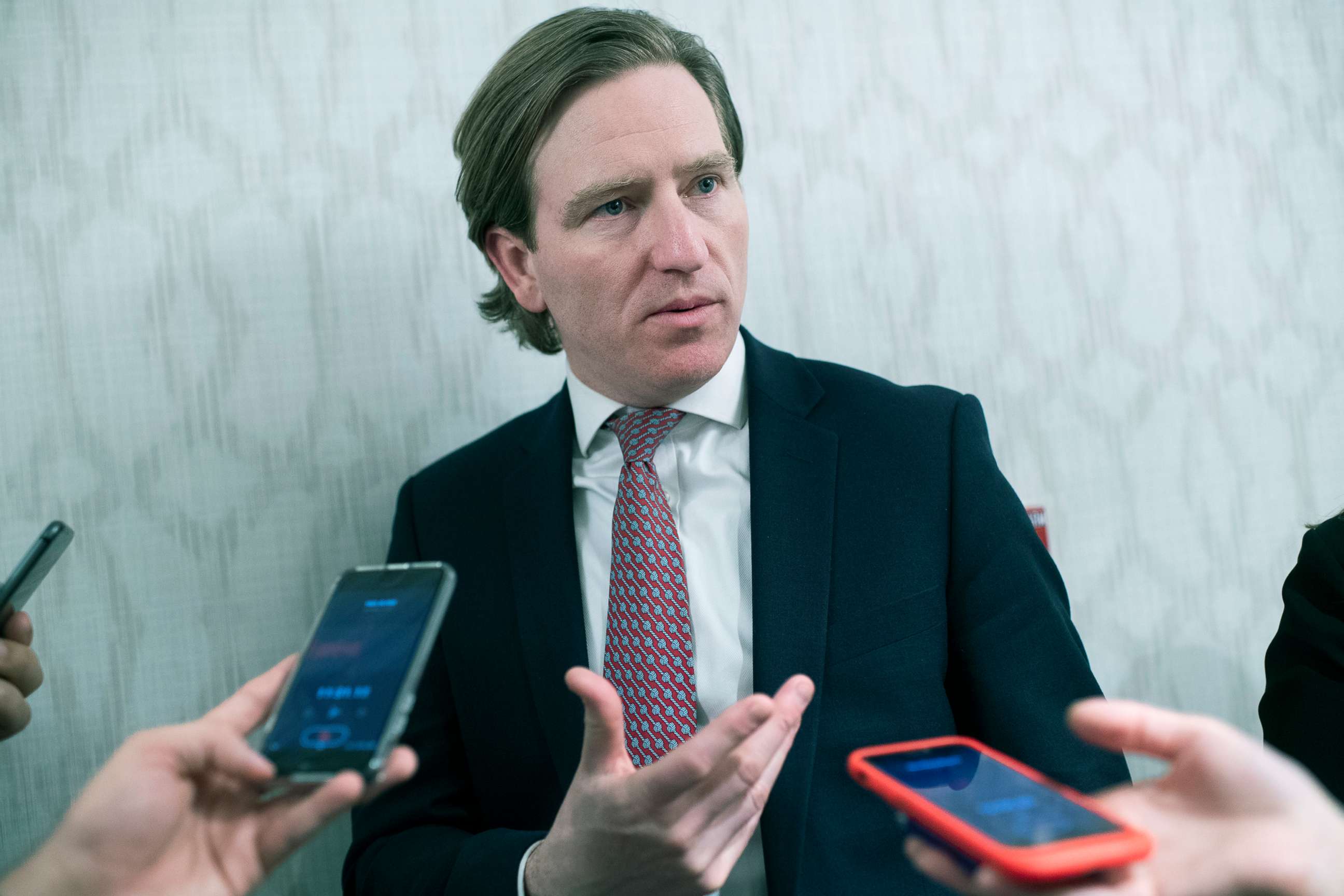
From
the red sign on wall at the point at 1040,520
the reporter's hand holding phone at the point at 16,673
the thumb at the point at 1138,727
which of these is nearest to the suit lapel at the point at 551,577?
the reporter's hand holding phone at the point at 16,673

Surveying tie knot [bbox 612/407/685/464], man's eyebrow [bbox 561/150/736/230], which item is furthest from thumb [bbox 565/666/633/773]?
man's eyebrow [bbox 561/150/736/230]

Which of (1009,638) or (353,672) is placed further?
(1009,638)

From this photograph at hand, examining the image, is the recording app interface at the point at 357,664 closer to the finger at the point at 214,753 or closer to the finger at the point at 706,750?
the finger at the point at 214,753

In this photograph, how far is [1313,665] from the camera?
1.12 meters

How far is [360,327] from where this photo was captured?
1488mm

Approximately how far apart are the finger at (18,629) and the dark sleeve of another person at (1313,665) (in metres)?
1.44

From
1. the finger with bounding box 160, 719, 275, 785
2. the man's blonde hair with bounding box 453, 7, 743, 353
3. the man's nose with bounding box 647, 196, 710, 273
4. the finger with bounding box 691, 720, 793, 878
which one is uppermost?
the man's blonde hair with bounding box 453, 7, 743, 353

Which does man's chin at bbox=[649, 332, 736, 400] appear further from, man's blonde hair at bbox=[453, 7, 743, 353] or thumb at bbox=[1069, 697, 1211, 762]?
thumb at bbox=[1069, 697, 1211, 762]

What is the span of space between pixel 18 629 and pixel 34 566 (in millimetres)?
147

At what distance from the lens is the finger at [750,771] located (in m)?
0.80

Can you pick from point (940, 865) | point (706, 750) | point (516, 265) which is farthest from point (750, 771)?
point (516, 265)

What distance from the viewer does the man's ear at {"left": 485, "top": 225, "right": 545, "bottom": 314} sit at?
1.40 metres

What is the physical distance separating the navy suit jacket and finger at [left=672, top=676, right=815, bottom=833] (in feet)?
0.91

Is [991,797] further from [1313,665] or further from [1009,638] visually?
[1313,665]
